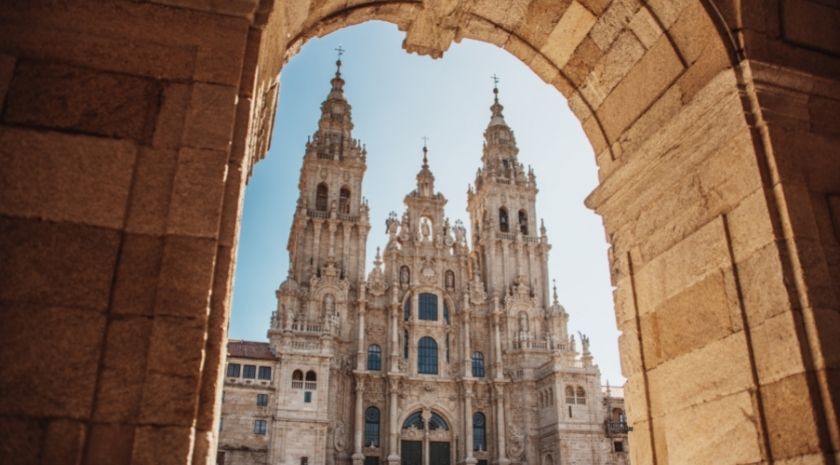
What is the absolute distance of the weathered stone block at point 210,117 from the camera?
303cm

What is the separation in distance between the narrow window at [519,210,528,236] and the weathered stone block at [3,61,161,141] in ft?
119

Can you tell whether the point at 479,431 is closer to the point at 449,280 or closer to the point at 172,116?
the point at 449,280

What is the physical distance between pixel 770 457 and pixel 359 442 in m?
28.3

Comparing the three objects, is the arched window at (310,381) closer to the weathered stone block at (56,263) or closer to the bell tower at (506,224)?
the bell tower at (506,224)

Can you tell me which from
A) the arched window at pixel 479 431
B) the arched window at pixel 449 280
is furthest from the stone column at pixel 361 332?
the arched window at pixel 479 431

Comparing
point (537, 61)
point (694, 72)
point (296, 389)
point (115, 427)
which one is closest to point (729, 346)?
point (694, 72)

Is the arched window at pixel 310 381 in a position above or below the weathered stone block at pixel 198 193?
above

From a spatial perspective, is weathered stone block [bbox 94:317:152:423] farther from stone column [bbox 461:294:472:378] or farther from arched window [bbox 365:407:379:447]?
stone column [bbox 461:294:472:378]

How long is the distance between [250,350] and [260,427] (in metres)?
3.94

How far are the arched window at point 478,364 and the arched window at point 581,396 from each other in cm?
516

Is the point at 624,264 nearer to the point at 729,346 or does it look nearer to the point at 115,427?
the point at 729,346

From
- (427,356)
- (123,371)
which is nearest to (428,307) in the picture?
(427,356)

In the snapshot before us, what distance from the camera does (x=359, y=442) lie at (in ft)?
98.3

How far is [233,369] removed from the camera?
2828 cm
